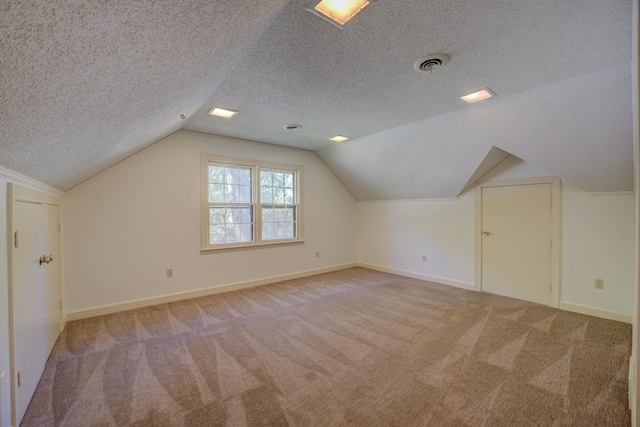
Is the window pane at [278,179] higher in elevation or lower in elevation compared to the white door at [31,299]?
higher

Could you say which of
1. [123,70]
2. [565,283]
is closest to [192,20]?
[123,70]

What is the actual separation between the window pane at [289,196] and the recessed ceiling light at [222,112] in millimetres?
1979

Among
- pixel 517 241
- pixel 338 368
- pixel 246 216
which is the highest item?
pixel 246 216

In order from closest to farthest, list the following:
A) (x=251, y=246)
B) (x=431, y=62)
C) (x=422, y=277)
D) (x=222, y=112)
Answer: (x=431, y=62) < (x=222, y=112) < (x=251, y=246) < (x=422, y=277)

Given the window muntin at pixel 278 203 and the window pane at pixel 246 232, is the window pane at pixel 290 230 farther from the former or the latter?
the window pane at pixel 246 232

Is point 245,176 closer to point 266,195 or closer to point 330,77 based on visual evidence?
point 266,195

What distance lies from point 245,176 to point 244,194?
1.00 feet

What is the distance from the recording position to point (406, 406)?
1.73 meters

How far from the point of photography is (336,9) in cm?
156

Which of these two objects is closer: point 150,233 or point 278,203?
point 150,233

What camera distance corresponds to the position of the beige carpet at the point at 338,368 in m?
1.67

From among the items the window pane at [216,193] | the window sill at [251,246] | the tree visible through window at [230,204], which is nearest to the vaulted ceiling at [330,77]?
the tree visible through window at [230,204]

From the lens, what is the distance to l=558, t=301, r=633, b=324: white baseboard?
2.95 m

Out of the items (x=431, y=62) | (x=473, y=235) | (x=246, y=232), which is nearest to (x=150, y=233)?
(x=246, y=232)
